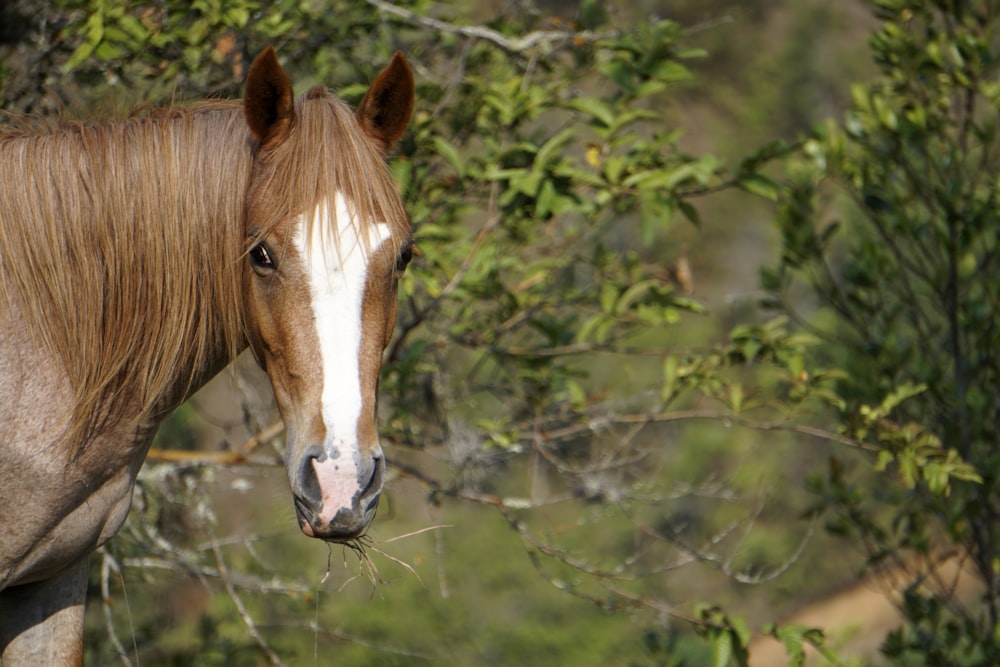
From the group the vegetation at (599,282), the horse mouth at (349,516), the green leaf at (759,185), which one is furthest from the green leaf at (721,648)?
the horse mouth at (349,516)

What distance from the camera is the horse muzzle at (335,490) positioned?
1.71 metres

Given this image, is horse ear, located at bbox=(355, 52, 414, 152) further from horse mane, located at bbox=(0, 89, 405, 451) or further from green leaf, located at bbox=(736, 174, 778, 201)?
green leaf, located at bbox=(736, 174, 778, 201)

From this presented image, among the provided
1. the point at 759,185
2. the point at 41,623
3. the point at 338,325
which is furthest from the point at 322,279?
the point at 759,185

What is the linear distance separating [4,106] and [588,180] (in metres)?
1.88

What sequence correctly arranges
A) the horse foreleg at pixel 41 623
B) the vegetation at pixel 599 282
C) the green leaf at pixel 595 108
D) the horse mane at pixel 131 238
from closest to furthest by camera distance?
the horse mane at pixel 131 238 → the horse foreleg at pixel 41 623 → the green leaf at pixel 595 108 → the vegetation at pixel 599 282

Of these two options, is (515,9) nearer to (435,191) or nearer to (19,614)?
(435,191)

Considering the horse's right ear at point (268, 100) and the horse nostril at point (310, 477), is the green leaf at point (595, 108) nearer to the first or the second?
the horse's right ear at point (268, 100)

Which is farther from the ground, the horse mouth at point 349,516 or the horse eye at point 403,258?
the horse eye at point 403,258

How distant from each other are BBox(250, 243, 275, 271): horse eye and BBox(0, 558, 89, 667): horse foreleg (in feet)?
3.07

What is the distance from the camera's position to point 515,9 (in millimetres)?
4160

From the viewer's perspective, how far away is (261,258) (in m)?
1.92

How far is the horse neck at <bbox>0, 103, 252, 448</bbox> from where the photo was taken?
2031 mm

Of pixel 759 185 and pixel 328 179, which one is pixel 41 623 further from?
pixel 759 185

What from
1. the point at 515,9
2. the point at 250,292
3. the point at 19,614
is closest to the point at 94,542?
the point at 19,614
